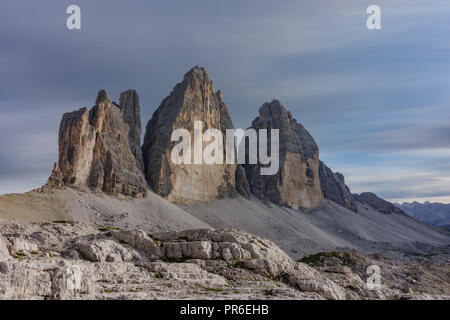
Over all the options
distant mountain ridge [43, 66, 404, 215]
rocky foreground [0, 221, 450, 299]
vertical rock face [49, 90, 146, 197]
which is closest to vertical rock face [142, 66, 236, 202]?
distant mountain ridge [43, 66, 404, 215]

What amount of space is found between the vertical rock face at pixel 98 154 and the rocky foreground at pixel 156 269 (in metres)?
50.2

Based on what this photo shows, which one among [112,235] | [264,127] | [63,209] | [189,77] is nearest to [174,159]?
[189,77]

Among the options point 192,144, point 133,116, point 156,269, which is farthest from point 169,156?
point 156,269

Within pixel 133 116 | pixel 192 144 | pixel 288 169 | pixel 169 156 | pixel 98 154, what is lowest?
pixel 98 154

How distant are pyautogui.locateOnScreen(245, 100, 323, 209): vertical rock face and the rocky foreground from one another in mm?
115897

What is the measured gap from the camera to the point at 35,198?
241 feet

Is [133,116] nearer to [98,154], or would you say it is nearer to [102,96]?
[102,96]

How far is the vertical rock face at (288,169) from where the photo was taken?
152875 mm

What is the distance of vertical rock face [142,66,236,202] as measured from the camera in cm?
11156

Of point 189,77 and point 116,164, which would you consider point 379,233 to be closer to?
point 189,77

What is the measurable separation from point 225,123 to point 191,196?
3727cm

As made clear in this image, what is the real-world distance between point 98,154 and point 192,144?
116ft

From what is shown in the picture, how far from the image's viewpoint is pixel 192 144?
395 feet

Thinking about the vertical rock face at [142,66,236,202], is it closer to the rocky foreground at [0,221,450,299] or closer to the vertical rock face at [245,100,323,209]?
the vertical rock face at [245,100,323,209]
